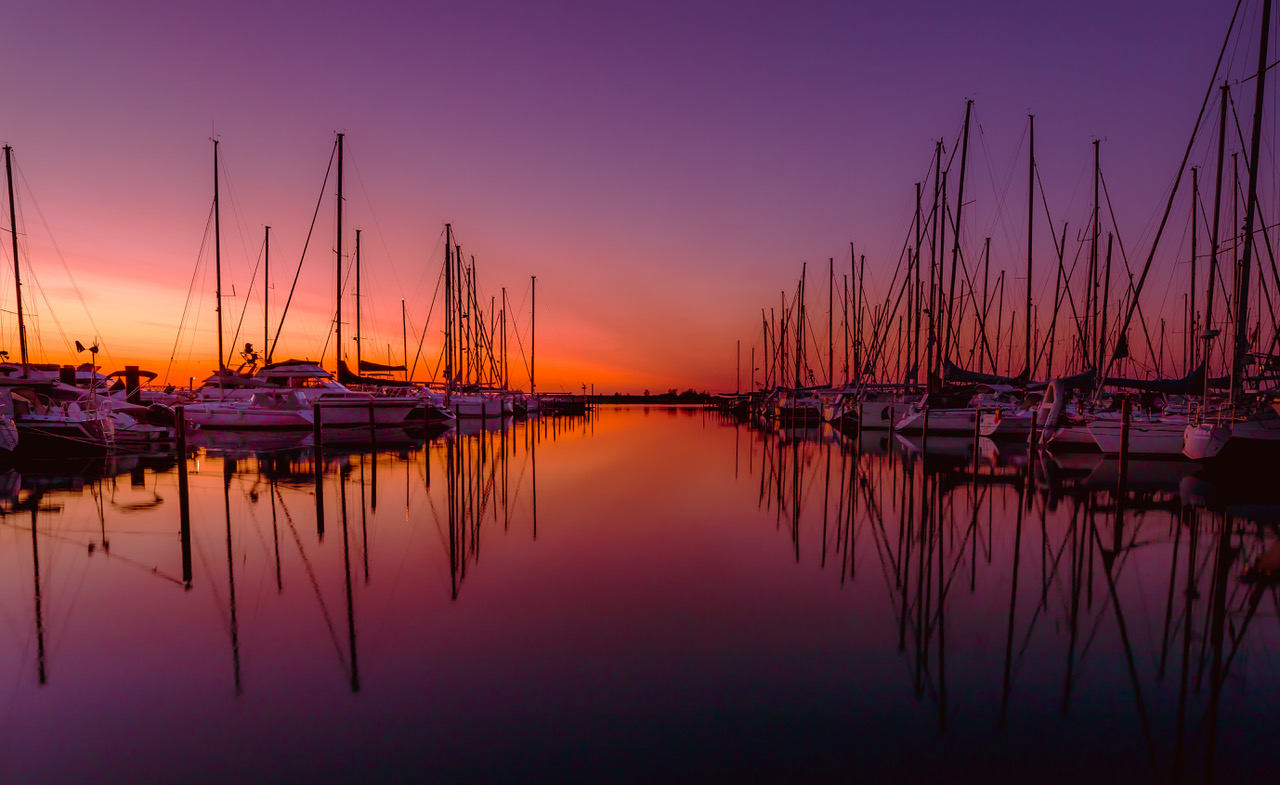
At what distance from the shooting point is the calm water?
14.3ft

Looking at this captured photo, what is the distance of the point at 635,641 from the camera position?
640 cm

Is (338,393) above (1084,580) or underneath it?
above

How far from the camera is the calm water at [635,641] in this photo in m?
4.37

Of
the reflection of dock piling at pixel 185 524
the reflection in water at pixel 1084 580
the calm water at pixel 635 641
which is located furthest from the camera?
the reflection of dock piling at pixel 185 524

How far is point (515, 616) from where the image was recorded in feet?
23.4

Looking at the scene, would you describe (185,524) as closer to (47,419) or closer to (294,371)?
(47,419)

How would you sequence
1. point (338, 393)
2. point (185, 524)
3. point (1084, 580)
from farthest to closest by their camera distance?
1. point (338, 393)
2. point (185, 524)
3. point (1084, 580)

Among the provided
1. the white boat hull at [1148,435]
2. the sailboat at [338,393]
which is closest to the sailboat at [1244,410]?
the white boat hull at [1148,435]

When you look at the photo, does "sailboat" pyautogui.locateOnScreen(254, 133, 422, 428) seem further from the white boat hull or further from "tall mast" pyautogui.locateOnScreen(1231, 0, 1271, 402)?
"tall mast" pyautogui.locateOnScreen(1231, 0, 1271, 402)

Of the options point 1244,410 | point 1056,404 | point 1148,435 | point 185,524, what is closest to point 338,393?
point 185,524

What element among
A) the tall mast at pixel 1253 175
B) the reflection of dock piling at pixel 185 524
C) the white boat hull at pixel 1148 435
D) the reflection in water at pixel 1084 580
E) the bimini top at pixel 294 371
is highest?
the tall mast at pixel 1253 175

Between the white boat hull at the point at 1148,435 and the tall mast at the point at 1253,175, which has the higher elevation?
the tall mast at the point at 1253,175

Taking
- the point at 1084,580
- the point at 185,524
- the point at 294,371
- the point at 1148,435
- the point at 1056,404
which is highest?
the point at 294,371

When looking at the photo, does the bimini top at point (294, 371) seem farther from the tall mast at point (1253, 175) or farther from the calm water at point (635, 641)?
the tall mast at point (1253, 175)
